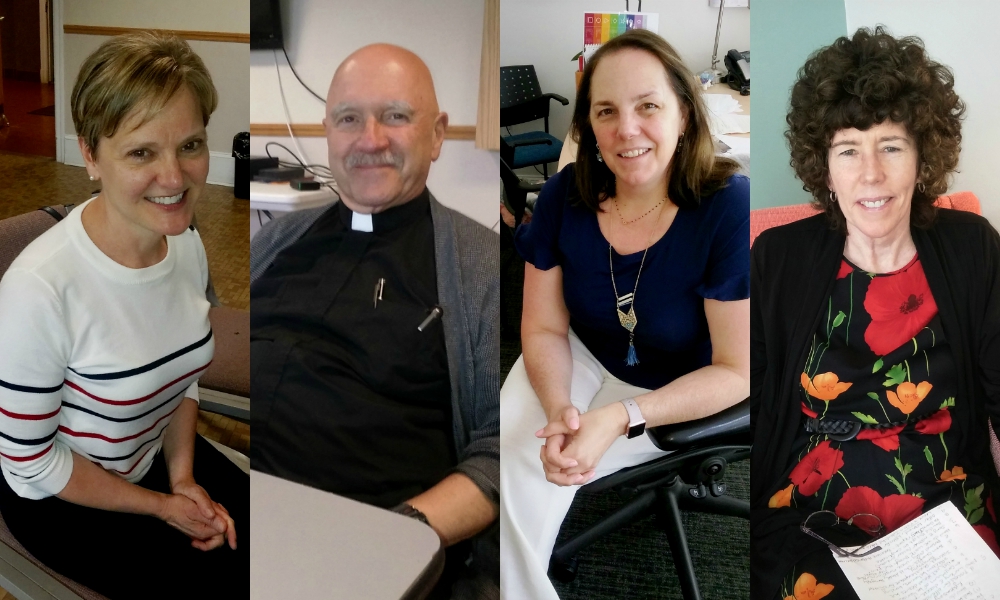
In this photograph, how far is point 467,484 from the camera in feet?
4.65

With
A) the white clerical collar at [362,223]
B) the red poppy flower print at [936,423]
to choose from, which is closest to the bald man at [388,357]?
the white clerical collar at [362,223]

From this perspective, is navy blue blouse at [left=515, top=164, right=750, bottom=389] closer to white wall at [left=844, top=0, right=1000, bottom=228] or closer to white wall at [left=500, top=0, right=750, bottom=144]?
white wall at [left=500, top=0, right=750, bottom=144]

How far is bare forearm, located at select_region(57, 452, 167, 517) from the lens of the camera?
1362 mm

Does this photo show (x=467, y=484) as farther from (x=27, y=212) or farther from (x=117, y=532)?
(x=27, y=212)

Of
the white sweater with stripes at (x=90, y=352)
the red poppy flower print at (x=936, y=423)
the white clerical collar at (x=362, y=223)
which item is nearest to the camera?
the white sweater with stripes at (x=90, y=352)

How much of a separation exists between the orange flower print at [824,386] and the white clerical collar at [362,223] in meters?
0.90

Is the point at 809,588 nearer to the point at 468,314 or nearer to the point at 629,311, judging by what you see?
the point at 629,311

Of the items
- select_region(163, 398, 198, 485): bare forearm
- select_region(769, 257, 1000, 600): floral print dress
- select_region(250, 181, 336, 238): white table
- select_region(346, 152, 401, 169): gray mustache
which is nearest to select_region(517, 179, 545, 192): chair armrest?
select_region(346, 152, 401, 169): gray mustache

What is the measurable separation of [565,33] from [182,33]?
0.69 metres

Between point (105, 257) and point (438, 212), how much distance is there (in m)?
0.58

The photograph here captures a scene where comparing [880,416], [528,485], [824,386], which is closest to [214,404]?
[528,485]

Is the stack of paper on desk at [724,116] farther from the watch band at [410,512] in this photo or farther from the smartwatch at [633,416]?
the watch band at [410,512]

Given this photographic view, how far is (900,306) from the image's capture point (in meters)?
1.46

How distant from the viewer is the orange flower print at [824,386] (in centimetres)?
148
